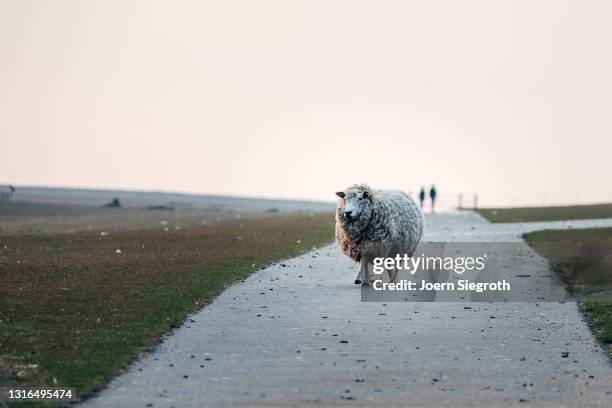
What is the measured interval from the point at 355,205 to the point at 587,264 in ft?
33.8

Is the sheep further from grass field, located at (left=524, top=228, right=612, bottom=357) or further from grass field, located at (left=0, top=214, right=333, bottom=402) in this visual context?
grass field, located at (left=524, top=228, right=612, bottom=357)

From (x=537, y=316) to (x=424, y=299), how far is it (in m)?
2.85

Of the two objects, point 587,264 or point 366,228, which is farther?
point 587,264

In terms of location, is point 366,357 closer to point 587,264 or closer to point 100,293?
point 100,293

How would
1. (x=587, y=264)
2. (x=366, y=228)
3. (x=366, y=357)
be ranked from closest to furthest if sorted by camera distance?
(x=366, y=357) → (x=366, y=228) → (x=587, y=264)

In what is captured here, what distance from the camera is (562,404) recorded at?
1327cm

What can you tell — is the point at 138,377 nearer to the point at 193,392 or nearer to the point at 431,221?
the point at 193,392

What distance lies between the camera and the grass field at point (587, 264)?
68.7 feet

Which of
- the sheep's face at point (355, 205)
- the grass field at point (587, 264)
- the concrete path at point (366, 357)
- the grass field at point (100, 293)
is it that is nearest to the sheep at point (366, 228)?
the sheep's face at point (355, 205)

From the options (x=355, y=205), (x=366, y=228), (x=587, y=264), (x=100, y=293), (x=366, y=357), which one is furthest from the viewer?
(x=587, y=264)

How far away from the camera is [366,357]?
15844 mm

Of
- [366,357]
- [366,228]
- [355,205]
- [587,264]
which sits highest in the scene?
[355,205]

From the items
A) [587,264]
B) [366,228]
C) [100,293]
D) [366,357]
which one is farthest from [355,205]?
[587,264]

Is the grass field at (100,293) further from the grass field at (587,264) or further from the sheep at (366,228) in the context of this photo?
the grass field at (587,264)
